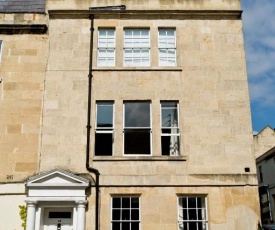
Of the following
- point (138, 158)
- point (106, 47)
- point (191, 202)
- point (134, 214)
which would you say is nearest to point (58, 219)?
point (134, 214)

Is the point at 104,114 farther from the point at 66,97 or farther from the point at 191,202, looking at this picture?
the point at 191,202

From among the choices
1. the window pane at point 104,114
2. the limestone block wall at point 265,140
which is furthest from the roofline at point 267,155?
the window pane at point 104,114

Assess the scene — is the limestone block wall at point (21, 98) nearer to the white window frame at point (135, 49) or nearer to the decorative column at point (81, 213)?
the decorative column at point (81, 213)

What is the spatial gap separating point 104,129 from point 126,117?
2.97 feet

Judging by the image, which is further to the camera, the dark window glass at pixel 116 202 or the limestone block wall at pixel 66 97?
A: the limestone block wall at pixel 66 97

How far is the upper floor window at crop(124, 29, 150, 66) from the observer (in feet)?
48.4

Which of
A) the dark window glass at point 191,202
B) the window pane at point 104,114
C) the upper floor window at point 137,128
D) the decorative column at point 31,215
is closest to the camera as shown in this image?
the decorative column at point 31,215

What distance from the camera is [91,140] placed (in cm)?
1343

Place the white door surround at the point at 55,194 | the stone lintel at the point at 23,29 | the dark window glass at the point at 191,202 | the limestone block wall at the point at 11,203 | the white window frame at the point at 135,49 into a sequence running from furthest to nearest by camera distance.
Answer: the stone lintel at the point at 23,29
the white window frame at the point at 135,49
the dark window glass at the point at 191,202
the limestone block wall at the point at 11,203
the white door surround at the point at 55,194

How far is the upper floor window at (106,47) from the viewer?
580 inches

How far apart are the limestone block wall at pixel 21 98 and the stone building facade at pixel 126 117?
38 mm

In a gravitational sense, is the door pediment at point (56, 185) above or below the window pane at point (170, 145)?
below

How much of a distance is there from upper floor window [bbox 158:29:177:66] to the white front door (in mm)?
6365

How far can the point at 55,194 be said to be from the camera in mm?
12531
